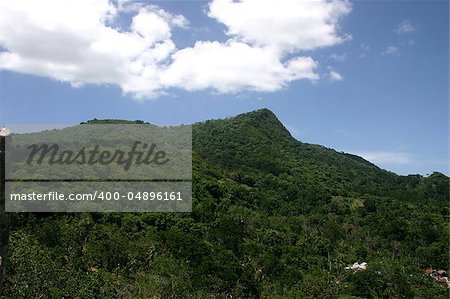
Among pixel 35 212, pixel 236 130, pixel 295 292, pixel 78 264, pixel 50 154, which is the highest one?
pixel 236 130

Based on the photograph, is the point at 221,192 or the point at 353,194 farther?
the point at 353,194

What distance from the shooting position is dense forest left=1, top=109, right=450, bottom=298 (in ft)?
144

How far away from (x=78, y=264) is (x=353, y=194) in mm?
98892

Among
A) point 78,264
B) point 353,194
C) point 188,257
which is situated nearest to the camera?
point 78,264

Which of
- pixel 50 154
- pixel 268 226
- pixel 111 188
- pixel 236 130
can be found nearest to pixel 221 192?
pixel 268 226

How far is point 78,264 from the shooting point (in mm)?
49062

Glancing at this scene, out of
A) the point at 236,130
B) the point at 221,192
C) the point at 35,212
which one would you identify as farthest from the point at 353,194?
the point at 35,212

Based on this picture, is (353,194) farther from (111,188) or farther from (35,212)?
(35,212)

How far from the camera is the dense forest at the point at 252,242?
43844 mm

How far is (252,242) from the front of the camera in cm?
7925

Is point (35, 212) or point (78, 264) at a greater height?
point (35, 212)

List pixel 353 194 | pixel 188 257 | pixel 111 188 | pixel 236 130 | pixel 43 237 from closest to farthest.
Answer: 1. pixel 43 237
2. pixel 188 257
3. pixel 111 188
4. pixel 353 194
5. pixel 236 130

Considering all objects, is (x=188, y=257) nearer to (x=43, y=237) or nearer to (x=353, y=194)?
(x=43, y=237)

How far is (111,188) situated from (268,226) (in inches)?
1368
